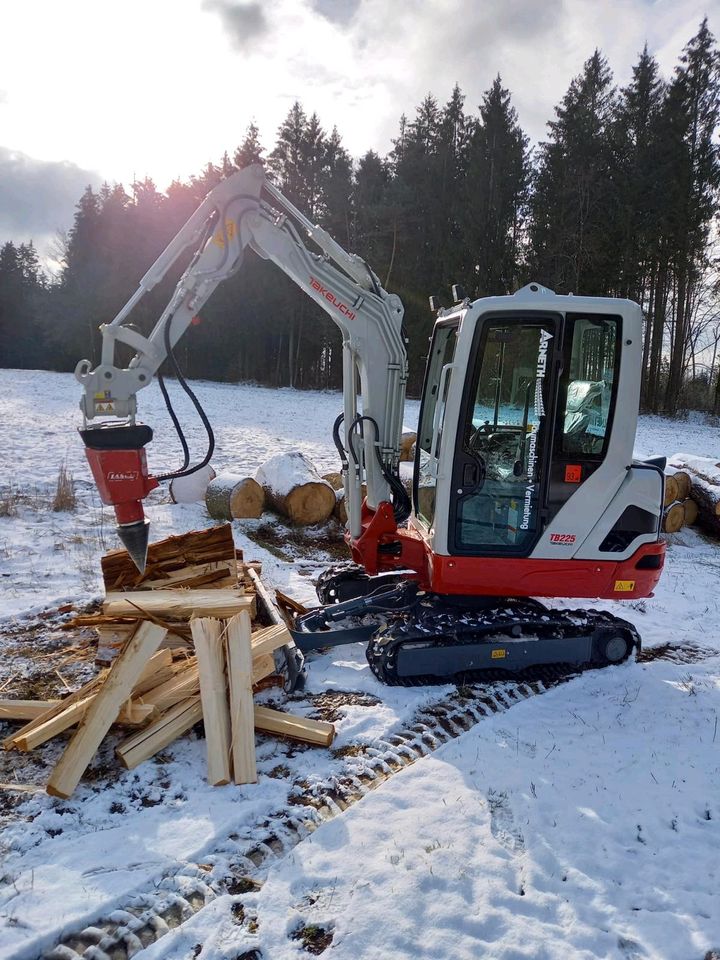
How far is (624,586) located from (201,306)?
12.1 ft

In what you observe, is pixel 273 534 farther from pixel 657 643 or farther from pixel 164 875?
pixel 164 875

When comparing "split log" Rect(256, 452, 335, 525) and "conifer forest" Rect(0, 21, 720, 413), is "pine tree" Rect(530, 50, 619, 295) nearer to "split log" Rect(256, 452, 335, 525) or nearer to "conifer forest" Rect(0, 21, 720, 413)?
"conifer forest" Rect(0, 21, 720, 413)

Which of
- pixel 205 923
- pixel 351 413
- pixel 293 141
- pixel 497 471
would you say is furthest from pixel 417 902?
pixel 293 141

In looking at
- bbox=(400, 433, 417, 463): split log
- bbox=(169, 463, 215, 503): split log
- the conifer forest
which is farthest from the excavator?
→ the conifer forest

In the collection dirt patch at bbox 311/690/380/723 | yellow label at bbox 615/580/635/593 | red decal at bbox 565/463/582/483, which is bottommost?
dirt patch at bbox 311/690/380/723

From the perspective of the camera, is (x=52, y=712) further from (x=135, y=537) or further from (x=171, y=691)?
(x=135, y=537)

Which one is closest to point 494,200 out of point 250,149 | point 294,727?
point 250,149

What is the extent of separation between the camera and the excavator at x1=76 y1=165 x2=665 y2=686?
4.42 meters

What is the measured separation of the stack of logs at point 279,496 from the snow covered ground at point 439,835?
3.12 metres

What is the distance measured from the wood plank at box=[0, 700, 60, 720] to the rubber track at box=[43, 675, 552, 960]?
4.97ft

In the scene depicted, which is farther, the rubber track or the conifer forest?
the conifer forest

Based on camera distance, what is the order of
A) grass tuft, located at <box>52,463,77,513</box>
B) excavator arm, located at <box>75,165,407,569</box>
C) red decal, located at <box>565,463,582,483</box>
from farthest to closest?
grass tuft, located at <box>52,463,77,513</box> → red decal, located at <box>565,463,582,483</box> → excavator arm, located at <box>75,165,407,569</box>

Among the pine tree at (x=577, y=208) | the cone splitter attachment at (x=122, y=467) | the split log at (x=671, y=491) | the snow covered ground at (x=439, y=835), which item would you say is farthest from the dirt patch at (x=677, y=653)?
the pine tree at (x=577, y=208)

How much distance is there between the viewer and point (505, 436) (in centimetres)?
458
